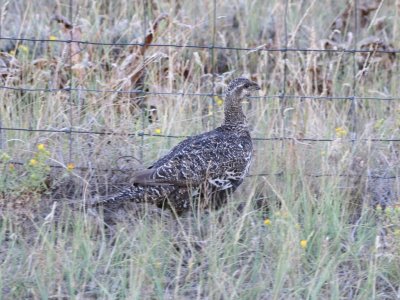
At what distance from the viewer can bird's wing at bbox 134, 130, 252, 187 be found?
552cm

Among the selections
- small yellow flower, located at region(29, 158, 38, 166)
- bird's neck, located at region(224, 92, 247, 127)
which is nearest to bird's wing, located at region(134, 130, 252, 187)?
bird's neck, located at region(224, 92, 247, 127)

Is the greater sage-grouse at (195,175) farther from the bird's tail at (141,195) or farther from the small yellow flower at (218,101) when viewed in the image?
the small yellow flower at (218,101)

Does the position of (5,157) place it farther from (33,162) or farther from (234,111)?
(234,111)

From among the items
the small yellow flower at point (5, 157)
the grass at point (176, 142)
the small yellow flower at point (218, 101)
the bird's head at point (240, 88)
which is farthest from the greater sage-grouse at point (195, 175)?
the small yellow flower at point (218, 101)

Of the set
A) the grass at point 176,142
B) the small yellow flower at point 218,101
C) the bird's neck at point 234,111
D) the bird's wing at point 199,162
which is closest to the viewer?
the grass at point 176,142

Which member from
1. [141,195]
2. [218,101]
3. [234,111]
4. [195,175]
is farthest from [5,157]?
[218,101]

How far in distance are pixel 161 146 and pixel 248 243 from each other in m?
1.43

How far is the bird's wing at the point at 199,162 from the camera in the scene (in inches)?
217

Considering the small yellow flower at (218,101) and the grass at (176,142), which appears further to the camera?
the small yellow flower at (218,101)

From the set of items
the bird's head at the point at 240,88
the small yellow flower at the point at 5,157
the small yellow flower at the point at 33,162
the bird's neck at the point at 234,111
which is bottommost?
the small yellow flower at the point at 33,162

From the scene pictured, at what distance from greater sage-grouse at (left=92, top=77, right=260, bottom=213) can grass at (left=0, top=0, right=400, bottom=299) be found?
5.4 inches

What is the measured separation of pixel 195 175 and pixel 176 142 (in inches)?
35.5

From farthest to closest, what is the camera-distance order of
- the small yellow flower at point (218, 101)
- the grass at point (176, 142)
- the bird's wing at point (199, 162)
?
1. the small yellow flower at point (218, 101)
2. the bird's wing at point (199, 162)
3. the grass at point (176, 142)

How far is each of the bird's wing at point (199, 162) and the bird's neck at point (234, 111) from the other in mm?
239
